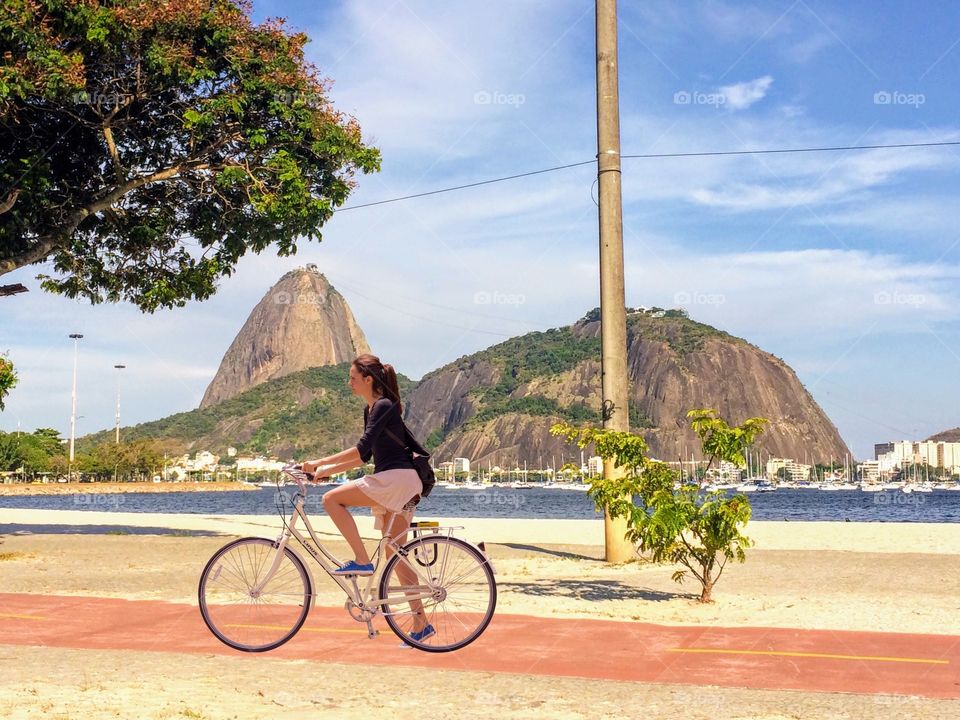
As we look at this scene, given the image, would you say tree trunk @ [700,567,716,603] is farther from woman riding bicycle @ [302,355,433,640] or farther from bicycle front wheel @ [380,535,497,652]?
woman riding bicycle @ [302,355,433,640]

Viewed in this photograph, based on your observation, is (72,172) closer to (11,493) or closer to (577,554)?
(577,554)

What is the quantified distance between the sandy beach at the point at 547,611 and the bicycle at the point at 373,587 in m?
0.31

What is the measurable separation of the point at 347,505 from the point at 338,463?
0.30 meters

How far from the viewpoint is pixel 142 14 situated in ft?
54.4

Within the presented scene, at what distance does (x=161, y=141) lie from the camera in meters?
19.2

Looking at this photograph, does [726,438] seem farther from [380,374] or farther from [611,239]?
[611,239]

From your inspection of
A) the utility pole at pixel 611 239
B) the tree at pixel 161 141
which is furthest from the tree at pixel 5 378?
the utility pole at pixel 611 239

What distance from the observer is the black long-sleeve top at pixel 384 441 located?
6855 millimetres

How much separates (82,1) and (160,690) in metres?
13.0

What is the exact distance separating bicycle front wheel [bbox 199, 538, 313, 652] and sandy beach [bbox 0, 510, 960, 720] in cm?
27

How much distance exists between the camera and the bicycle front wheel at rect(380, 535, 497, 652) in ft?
22.4

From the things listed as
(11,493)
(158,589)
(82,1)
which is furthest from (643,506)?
(11,493)

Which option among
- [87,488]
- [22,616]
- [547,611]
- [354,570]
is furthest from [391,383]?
[87,488]

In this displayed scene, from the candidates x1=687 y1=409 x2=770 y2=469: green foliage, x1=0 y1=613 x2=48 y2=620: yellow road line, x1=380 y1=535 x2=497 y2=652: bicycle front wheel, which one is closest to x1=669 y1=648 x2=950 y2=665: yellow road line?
x1=380 y1=535 x2=497 y2=652: bicycle front wheel
